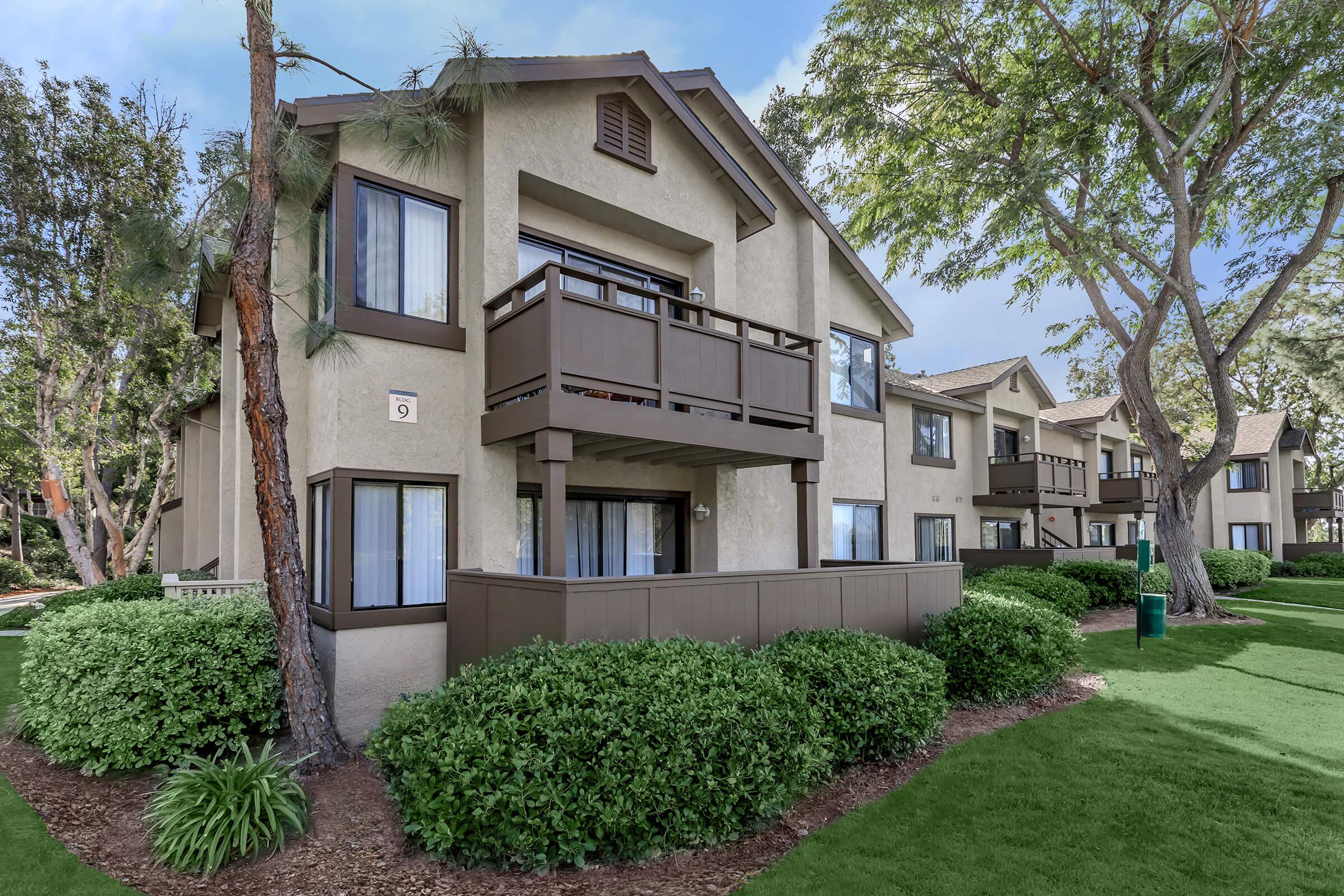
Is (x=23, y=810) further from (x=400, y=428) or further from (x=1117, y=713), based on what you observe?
(x=1117, y=713)

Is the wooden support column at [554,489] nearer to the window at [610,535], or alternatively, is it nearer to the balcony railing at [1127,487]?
the window at [610,535]

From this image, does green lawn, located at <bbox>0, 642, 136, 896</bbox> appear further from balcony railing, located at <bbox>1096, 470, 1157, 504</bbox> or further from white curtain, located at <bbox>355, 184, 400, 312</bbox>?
balcony railing, located at <bbox>1096, 470, 1157, 504</bbox>

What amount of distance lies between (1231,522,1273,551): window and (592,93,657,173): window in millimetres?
38212

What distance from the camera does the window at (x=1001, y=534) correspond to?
22844 millimetres

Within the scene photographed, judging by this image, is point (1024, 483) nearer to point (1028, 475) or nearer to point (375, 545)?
point (1028, 475)

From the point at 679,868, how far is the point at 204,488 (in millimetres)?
15036

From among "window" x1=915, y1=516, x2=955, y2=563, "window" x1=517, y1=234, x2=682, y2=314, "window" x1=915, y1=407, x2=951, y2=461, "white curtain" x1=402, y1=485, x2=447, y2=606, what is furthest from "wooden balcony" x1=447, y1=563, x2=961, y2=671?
"window" x1=915, y1=407, x2=951, y2=461

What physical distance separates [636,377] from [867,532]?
869 centimetres

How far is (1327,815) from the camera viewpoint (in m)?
6.10

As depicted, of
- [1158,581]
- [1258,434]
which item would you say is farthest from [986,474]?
[1258,434]

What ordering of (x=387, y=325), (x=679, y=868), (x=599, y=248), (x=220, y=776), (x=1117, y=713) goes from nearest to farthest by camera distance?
1. (x=679, y=868)
2. (x=220, y=776)
3. (x=387, y=325)
4. (x=1117, y=713)
5. (x=599, y=248)

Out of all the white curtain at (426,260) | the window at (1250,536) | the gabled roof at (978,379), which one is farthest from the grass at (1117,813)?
the window at (1250,536)

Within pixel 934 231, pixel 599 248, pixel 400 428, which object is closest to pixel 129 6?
pixel 599 248

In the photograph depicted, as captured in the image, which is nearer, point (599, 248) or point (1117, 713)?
point (1117, 713)
